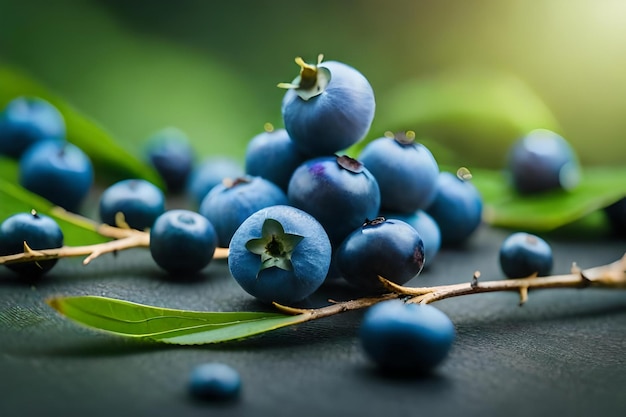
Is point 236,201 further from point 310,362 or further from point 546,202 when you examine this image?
point 546,202

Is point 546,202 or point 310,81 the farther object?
point 546,202

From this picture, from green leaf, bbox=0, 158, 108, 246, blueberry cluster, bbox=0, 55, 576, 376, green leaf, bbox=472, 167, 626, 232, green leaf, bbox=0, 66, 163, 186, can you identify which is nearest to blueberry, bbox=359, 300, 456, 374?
blueberry cluster, bbox=0, 55, 576, 376

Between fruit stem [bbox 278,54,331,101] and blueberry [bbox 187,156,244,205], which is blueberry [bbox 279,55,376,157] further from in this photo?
blueberry [bbox 187,156,244,205]

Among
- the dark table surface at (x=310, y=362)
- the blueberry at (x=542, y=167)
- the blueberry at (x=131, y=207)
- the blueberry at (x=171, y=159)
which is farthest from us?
the blueberry at (x=171, y=159)

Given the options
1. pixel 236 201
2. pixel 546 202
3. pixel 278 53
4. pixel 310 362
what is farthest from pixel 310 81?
pixel 278 53

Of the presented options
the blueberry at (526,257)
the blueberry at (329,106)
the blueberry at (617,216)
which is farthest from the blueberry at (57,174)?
the blueberry at (617,216)

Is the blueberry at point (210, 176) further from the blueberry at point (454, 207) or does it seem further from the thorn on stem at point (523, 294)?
the thorn on stem at point (523, 294)

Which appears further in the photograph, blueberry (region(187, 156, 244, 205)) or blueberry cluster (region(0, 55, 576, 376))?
blueberry (region(187, 156, 244, 205))
